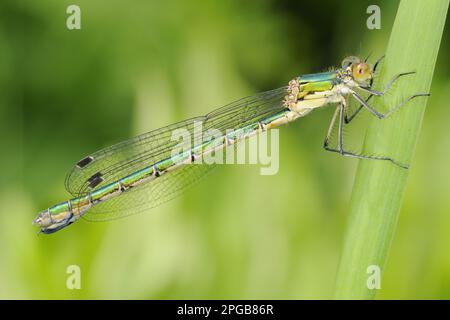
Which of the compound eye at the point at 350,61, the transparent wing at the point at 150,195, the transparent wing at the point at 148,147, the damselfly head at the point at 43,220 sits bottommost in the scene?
the damselfly head at the point at 43,220

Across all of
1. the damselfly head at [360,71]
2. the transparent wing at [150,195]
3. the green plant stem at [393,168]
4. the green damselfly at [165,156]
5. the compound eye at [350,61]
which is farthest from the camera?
the transparent wing at [150,195]

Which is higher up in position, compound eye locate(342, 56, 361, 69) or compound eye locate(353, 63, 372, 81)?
compound eye locate(342, 56, 361, 69)

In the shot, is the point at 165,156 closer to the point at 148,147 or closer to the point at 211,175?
the point at 148,147

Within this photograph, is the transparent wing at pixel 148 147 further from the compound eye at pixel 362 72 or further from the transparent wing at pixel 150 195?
the compound eye at pixel 362 72

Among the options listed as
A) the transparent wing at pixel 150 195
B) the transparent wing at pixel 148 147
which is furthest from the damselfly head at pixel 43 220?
the transparent wing at pixel 148 147

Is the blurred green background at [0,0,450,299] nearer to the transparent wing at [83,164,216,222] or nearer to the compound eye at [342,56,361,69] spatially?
the transparent wing at [83,164,216,222]

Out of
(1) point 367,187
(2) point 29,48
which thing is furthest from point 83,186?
(1) point 367,187

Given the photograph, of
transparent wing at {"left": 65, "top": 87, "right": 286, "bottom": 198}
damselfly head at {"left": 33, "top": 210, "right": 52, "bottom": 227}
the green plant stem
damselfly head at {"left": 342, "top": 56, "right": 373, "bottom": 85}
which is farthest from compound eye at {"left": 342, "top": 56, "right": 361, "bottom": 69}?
damselfly head at {"left": 33, "top": 210, "right": 52, "bottom": 227}
